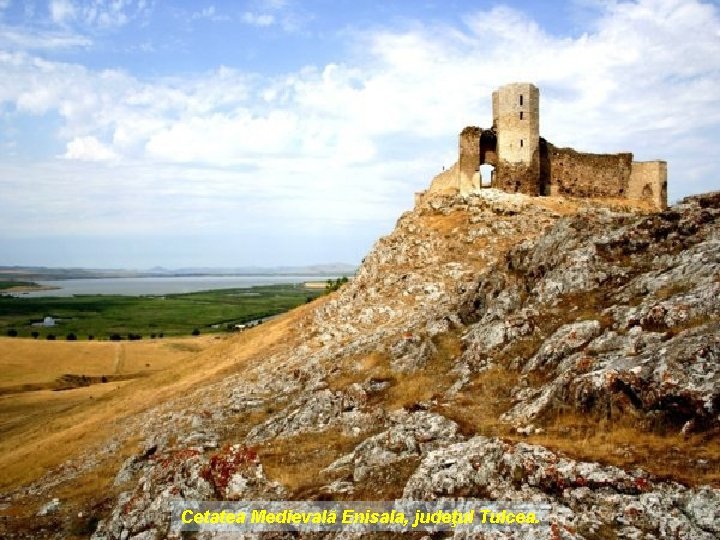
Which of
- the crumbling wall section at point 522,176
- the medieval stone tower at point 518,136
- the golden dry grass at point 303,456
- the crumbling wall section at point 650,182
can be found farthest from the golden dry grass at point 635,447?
the crumbling wall section at point 650,182

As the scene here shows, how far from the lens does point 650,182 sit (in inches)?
1855

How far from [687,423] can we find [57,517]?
2603 centimetres

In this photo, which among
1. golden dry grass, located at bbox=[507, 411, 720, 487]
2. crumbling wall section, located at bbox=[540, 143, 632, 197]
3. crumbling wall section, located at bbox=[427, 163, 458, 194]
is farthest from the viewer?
crumbling wall section, located at bbox=[427, 163, 458, 194]

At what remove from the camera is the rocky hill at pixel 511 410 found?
552 inches

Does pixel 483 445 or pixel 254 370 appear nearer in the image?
pixel 483 445

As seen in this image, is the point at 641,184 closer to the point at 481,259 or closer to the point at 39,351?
the point at 481,259

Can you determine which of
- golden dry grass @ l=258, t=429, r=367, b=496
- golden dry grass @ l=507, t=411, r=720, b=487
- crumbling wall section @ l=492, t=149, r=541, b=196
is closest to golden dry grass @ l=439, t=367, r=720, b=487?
golden dry grass @ l=507, t=411, r=720, b=487

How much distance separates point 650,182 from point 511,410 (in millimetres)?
35653

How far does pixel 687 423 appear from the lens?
14930 mm

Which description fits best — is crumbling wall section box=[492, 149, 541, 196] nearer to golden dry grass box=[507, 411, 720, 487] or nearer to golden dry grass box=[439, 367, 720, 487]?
golden dry grass box=[439, 367, 720, 487]

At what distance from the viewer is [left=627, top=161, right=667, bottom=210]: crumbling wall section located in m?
46.8

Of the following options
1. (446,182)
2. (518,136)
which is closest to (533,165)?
(518,136)

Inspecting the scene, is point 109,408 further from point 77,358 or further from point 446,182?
point 77,358

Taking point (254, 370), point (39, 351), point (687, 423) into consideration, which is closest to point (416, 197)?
point (254, 370)
